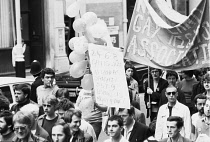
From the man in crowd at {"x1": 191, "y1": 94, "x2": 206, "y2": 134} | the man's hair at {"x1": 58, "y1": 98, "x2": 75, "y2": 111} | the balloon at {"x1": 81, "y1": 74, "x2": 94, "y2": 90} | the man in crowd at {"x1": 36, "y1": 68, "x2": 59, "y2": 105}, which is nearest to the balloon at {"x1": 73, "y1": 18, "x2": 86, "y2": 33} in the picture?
the balloon at {"x1": 81, "y1": 74, "x2": 94, "y2": 90}

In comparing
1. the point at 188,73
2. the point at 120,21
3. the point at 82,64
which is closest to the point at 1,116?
the point at 82,64

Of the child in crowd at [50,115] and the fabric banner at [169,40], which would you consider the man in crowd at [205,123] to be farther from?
the child in crowd at [50,115]

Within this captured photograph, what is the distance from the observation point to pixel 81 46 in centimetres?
1166

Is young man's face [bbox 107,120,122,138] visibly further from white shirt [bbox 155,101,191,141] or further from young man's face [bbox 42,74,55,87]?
young man's face [bbox 42,74,55,87]

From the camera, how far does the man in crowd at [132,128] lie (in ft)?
32.9

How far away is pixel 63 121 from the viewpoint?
9.84 meters

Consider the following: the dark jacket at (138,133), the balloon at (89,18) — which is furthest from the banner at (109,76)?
the balloon at (89,18)

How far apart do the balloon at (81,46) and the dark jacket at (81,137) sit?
251 cm

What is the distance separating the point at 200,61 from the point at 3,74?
1290cm

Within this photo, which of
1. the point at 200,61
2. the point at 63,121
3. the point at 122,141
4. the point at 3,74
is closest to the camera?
the point at 122,141

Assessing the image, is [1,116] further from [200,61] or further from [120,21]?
[120,21]

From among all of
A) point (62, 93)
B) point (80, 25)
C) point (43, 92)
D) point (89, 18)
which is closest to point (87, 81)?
point (62, 93)

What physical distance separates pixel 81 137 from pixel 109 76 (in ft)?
4.01

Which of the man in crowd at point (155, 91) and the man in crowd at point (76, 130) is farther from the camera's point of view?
the man in crowd at point (155, 91)
